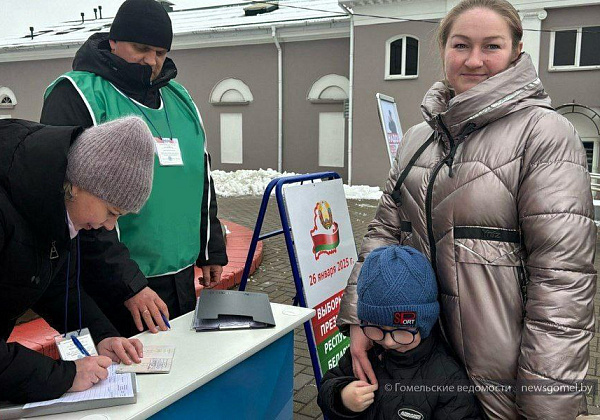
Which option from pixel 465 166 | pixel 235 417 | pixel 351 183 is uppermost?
pixel 465 166

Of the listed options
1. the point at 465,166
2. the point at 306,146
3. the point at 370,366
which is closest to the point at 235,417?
the point at 370,366

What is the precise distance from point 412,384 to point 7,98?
2317 centimetres

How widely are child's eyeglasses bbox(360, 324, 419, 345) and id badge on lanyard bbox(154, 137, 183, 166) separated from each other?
1022 mm

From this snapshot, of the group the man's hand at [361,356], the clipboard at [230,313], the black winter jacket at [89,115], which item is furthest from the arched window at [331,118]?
the man's hand at [361,356]

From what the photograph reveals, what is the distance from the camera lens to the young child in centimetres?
153

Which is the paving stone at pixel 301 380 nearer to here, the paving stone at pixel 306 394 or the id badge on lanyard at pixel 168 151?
the paving stone at pixel 306 394

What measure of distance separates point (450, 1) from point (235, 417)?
1329 cm

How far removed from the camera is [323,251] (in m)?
2.84

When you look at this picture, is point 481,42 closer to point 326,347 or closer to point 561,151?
point 561,151

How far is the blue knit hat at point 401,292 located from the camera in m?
1.53

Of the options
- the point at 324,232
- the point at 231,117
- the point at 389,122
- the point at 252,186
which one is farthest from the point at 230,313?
the point at 231,117

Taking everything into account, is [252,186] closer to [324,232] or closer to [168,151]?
[324,232]

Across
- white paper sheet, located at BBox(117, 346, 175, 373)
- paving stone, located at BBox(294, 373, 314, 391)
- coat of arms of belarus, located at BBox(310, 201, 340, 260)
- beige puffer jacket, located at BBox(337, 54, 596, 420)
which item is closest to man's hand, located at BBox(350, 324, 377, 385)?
beige puffer jacket, located at BBox(337, 54, 596, 420)

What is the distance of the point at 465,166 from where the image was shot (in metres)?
1.49
